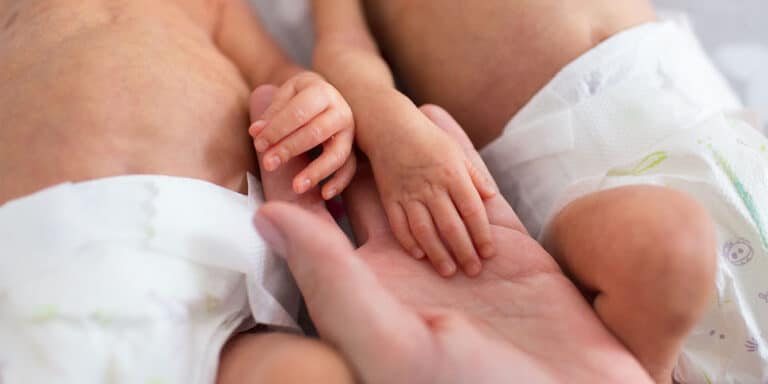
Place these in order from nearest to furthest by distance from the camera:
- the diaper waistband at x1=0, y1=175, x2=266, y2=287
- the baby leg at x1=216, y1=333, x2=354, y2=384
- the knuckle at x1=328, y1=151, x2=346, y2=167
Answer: the baby leg at x1=216, y1=333, x2=354, y2=384
the diaper waistband at x1=0, y1=175, x2=266, y2=287
the knuckle at x1=328, y1=151, x2=346, y2=167

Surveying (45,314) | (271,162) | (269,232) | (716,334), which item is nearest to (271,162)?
(271,162)

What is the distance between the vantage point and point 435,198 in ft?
2.24

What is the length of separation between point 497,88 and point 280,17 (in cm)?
41

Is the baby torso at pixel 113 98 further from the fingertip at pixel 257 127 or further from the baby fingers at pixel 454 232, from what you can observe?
the baby fingers at pixel 454 232

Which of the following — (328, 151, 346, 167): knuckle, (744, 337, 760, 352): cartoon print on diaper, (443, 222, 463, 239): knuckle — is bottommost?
(744, 337, 760, 352): cartoon print on diaper

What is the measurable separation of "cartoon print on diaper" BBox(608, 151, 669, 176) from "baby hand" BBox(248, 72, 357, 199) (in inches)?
11.8

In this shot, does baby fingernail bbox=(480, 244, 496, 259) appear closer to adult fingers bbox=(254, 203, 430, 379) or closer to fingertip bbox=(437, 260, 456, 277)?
fingertip bbox=(437, 260, 456, 277)

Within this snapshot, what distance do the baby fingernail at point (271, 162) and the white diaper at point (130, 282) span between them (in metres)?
0.06

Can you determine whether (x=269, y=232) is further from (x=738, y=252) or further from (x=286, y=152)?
(x=738, y=252)

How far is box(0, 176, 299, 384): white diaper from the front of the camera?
1.83 ft

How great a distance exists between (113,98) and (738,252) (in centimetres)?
66

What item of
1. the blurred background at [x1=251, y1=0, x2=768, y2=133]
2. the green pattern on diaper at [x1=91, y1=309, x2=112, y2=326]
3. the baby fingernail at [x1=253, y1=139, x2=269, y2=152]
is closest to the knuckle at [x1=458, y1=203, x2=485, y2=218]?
the baby fingernail at [x1=253, y1=139, x2=269, y2=152]

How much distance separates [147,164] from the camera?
27.3 inches

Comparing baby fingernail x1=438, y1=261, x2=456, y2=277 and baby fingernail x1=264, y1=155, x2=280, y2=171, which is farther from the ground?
baby fingernail x1=264, y1=155, x2=280, y2=171
